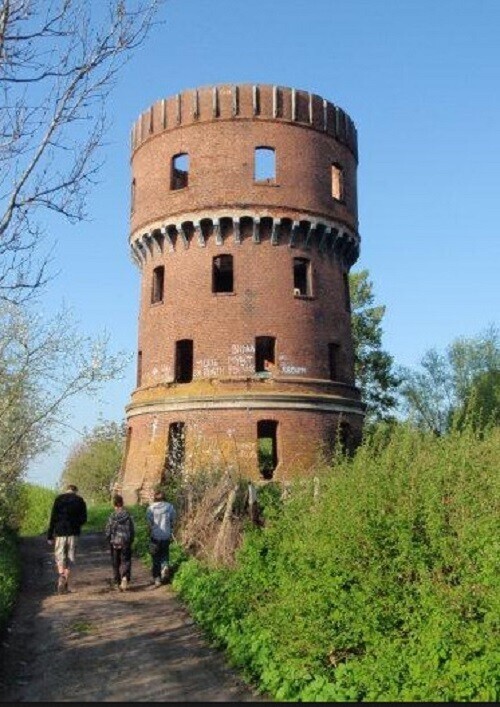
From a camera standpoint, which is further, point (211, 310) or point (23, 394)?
point (211, 310)

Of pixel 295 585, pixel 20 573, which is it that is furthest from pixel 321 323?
pixel 295 585

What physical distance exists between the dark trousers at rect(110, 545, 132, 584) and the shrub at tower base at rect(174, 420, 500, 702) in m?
3.01

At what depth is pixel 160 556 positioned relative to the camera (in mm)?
12125

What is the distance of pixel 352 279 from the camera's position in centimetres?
3541

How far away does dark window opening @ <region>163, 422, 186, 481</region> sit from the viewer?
20031 mm

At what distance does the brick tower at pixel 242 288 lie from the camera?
20.4 meters

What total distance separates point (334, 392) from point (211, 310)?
461 cm

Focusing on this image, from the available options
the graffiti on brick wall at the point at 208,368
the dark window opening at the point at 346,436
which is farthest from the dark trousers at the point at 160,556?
the dark window opening at the point at 346,436

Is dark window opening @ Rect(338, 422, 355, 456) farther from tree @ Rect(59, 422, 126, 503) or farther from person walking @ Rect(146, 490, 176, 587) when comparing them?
tree @ Rect(59, 422, 126, 503)

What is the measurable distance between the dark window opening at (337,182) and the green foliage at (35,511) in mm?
14039

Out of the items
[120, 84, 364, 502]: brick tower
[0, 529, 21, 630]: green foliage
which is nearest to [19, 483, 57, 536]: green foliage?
[120, 84, 364, 502]: brick tower

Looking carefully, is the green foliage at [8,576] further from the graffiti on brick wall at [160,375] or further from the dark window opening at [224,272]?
the dark window opening at [224,272]

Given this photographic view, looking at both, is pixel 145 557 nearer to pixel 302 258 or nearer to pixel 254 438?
pixel 254 438

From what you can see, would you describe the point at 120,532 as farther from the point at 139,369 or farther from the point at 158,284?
the point at 158,284
